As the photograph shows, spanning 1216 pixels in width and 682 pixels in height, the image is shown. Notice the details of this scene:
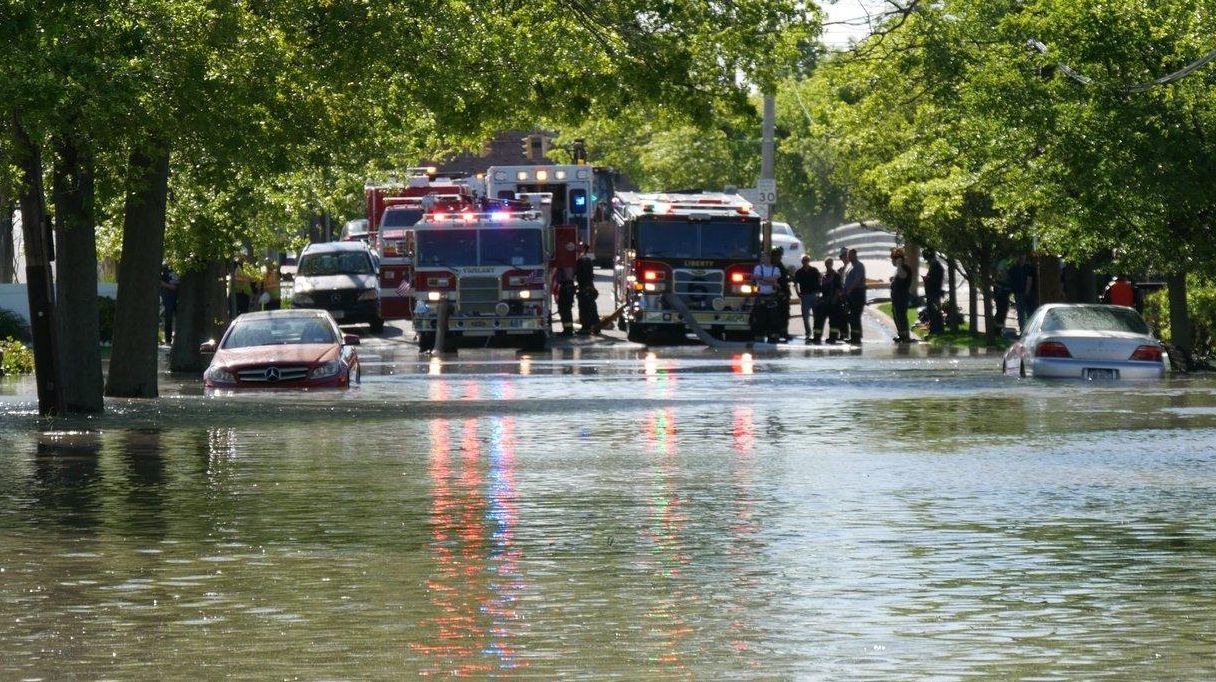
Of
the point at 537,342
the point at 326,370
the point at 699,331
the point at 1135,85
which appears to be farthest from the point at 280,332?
the point at 699,331

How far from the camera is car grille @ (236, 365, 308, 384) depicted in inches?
1081

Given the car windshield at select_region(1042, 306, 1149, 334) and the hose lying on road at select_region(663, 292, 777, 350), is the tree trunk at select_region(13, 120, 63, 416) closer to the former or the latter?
the car windshield at select_region(1042, 306, 1149, 334)

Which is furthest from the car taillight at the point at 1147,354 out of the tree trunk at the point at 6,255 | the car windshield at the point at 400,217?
the tree trunk at the point at 6,255

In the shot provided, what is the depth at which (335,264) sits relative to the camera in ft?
164

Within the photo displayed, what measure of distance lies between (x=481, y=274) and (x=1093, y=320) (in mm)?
15406

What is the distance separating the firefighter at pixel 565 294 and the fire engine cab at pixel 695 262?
3.36 m

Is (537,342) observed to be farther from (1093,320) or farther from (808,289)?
(1093,320)

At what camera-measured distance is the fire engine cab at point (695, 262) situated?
44.2m

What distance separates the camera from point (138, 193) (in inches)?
1026

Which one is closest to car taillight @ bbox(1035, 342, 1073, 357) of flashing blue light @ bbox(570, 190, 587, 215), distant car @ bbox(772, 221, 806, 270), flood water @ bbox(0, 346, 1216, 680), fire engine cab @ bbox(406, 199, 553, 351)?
flood water @ bbox(0, 346, 1216, 680)

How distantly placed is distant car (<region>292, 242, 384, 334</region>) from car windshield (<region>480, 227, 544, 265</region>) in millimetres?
5753

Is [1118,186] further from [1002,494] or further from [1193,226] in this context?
[1002,494]

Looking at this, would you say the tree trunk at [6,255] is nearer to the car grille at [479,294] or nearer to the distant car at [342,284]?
the distant car at [342,284]

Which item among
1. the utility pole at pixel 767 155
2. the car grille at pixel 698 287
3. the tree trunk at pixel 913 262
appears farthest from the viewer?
the tree trunk at pixel 913 262
